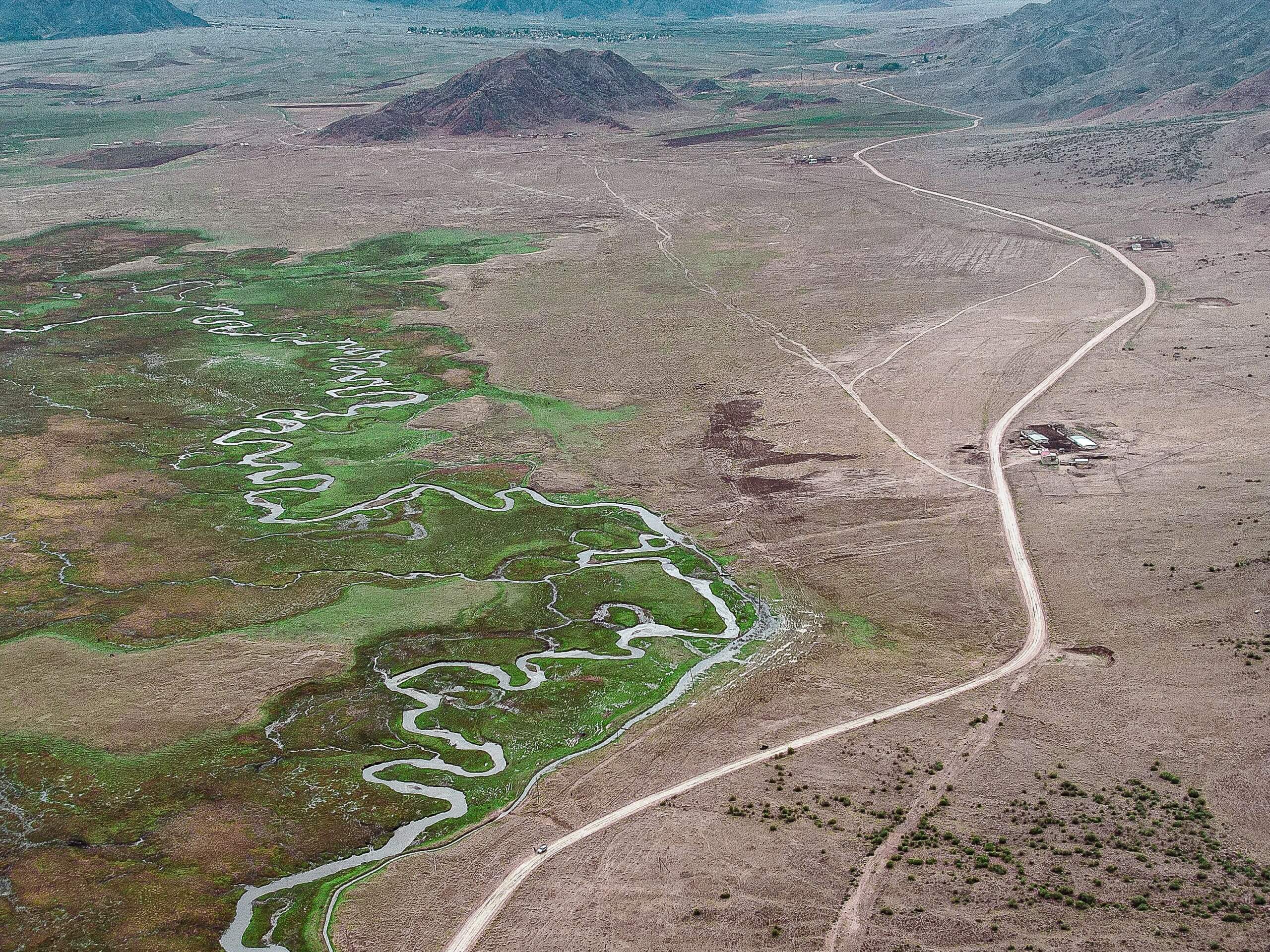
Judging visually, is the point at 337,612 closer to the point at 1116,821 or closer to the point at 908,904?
the point at 908,904

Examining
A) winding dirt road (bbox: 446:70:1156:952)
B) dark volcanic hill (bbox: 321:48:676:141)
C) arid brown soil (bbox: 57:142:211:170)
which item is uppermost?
dark volcanic hill (bbox: 321:48:676:141)

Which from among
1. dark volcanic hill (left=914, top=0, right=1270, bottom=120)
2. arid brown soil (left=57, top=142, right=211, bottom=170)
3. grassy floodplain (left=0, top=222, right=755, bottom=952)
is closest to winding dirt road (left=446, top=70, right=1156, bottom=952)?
grassy floodplain (left=0, top=222, right=755, bottom=952)

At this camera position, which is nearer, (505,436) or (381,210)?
(505,436)

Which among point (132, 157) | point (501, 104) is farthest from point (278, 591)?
point (501, 104)

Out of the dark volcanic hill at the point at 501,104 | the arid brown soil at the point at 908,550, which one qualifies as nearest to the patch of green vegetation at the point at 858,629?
the arid brown soil at the point at 908,550

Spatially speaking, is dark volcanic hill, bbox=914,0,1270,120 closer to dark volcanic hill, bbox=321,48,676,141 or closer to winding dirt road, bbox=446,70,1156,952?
dark volcanic hill, bbox=321,48,676,141

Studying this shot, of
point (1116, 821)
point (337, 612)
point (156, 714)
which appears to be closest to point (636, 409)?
point (337, 612)

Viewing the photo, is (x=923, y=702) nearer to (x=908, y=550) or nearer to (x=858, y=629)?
(x=858, y=629)
